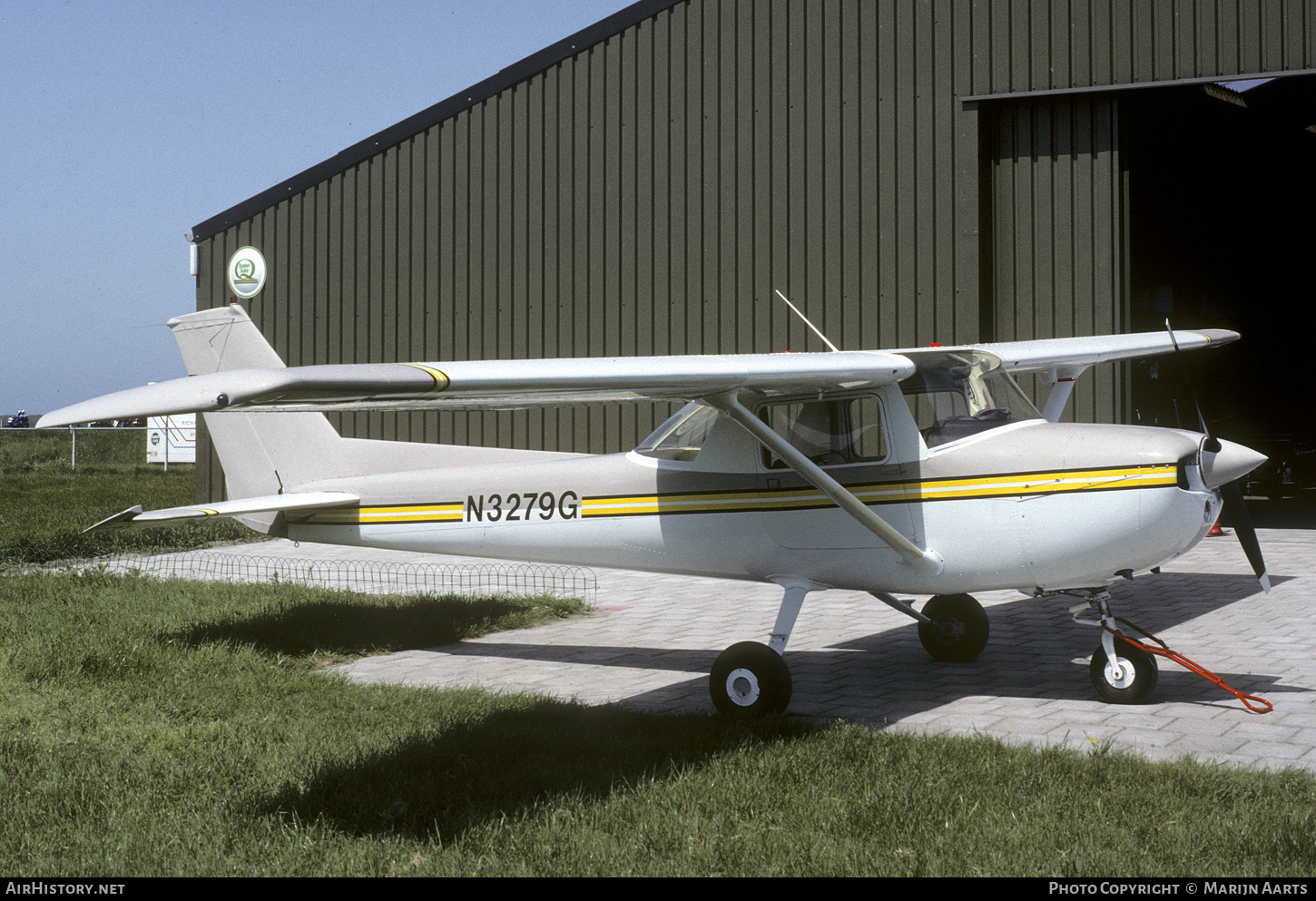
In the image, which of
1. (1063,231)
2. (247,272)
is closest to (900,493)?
(1063,231)

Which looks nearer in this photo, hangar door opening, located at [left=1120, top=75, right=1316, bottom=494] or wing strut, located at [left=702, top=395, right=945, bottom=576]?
wing strut, located at [left=702, top=395, right=945, bottom=576]

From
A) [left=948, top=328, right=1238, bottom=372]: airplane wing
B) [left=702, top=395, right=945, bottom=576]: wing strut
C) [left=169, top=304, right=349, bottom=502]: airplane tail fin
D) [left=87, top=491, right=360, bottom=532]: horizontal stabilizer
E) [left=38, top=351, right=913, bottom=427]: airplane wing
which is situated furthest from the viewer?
[left=169, top=304, right=349, bottom=502]: airplane tail fin

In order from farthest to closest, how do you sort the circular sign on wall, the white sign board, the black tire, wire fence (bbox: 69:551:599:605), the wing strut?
the white sign board → the circular sign on wall → wire fence (bbox: 69:551:599:605) → the black tire → the wing strut

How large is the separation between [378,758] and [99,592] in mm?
6643

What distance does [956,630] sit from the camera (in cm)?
791

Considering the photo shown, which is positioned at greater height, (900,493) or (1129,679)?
(900,493)

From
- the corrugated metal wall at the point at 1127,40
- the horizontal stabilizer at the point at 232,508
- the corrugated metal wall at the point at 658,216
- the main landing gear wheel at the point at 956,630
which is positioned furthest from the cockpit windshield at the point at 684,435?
the corrugated metal wall at the point at 1127,40

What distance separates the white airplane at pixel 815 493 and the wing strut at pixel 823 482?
1 cm

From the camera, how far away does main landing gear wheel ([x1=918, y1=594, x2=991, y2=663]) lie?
7895 mm

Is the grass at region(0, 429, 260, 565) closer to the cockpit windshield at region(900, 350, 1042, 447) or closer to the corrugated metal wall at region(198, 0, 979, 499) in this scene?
the corrugated metal wall at region(198, 0, 979, 499)

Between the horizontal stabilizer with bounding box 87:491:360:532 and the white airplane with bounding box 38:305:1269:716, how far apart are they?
0.08 feet

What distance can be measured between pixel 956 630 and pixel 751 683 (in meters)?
2.22

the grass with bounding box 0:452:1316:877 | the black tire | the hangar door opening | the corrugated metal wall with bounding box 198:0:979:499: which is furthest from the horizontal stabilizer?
the hangar door opening

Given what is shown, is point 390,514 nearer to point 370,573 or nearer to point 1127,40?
point 370,573
